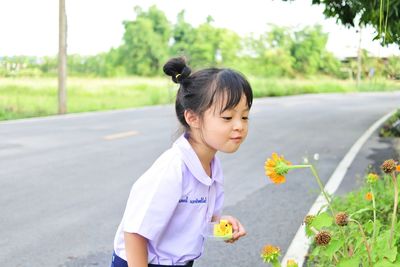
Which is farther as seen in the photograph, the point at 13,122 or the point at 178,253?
the point at 13,122

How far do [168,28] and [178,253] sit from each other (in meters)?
68.2

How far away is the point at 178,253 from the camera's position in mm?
2502

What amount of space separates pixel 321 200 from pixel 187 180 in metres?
4.68

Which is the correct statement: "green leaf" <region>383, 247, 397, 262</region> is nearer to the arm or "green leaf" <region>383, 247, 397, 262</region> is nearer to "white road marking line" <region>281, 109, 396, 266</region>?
the arm

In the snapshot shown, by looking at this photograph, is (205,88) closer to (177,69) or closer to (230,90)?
(230,90)

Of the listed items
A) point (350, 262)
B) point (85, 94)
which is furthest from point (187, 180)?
point (85, 94)

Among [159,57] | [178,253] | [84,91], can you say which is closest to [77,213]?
[178,253]

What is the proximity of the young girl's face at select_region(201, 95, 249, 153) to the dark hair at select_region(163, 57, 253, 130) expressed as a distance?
19mm

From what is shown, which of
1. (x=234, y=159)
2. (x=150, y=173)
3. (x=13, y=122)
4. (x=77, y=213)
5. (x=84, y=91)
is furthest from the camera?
(x=84, y=91)

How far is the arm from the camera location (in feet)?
7.72

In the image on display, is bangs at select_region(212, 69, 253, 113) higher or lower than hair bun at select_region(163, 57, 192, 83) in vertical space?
lower

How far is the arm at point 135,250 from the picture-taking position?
7.72 feet

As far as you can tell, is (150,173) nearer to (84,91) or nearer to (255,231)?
(255,231)

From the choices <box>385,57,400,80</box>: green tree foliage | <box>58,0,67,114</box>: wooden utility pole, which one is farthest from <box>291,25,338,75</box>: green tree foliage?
<box>385,57,400,80</box>: green tree foliage
